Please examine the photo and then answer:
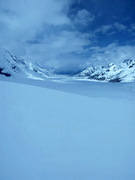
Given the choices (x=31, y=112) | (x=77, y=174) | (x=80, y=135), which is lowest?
(x=77, y=174)

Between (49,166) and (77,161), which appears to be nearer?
(49,166)

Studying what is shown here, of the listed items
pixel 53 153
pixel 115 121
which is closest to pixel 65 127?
pixel 53 153

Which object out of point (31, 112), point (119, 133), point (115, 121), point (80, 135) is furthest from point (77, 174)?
point (31, 112)

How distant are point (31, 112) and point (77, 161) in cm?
248

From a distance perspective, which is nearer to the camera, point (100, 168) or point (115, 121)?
point (100, 168)

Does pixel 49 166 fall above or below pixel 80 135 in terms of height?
below

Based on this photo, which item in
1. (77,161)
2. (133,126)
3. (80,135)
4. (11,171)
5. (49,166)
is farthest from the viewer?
(133,126)

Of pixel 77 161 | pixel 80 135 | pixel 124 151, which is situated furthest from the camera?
pixel 80 135

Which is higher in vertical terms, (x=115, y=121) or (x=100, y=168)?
(x=115, y=121)

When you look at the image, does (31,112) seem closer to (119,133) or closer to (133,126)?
(119,133)

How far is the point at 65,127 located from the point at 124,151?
1.59 m

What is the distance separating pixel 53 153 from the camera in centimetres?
240

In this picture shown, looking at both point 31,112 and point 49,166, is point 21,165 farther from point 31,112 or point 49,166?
point 31,112

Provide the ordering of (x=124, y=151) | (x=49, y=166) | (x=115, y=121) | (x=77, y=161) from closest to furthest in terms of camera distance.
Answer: (x=49, y=166)
(x=77, y=161)
(x=124, y=151)
(x=115, y=121)
